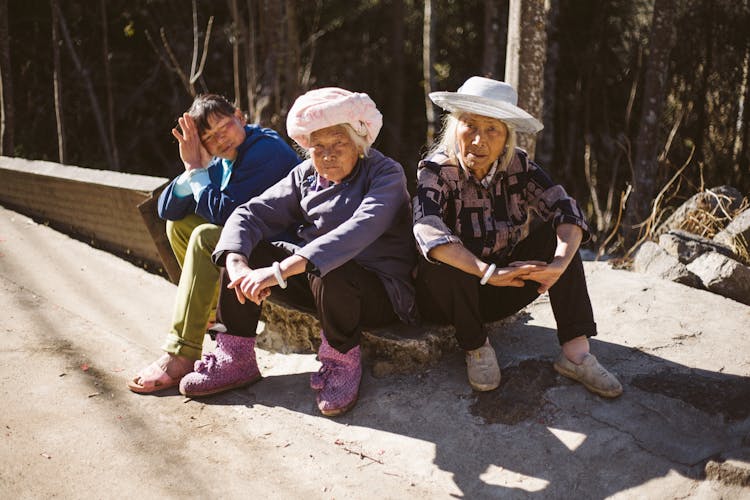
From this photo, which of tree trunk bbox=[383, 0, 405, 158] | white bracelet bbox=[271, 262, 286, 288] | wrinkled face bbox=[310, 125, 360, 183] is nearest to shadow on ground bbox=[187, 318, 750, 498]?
white bracelet bbox=[271, 262, 286, 288]

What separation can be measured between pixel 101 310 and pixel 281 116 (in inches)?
107

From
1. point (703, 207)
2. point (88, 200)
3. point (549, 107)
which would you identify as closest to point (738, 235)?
point (703, 207)

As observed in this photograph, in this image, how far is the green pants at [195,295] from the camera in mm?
3088

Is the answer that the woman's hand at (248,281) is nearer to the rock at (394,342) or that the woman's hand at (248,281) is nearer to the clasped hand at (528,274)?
the rock at (394,342)

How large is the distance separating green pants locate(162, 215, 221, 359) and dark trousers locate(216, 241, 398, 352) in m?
0.11

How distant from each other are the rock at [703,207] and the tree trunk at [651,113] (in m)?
1.21

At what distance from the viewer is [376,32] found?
1276 centimetres

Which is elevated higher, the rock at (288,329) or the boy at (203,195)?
the boy at (203,195)

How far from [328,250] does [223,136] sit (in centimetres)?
99

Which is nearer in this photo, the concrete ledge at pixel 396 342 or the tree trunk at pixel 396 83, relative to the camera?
the concrete ledge at pixel 396 342

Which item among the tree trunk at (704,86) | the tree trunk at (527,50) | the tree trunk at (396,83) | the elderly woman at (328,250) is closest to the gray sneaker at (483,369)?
the elderly woman at (328,250)

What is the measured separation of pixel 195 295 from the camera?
3.08m

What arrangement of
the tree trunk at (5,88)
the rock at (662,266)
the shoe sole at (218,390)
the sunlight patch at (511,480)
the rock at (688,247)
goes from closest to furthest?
the sunlight patch at (511,480) < the shoe sole at (218,390) < the rock at (662,266) < the rock at (688,247) < the tree trunk at (5,88)

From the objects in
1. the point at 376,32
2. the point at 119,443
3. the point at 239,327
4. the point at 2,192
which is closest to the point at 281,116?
the point at 2,192
